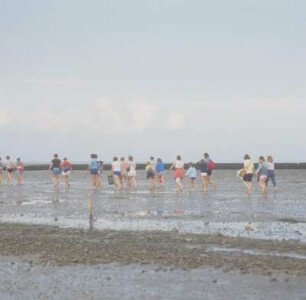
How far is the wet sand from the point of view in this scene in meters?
13.4

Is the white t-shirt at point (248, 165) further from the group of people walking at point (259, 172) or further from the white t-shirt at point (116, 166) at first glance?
the white t-shirt at point (116, 166)

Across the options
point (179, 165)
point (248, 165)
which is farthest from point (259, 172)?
point (179, 165)

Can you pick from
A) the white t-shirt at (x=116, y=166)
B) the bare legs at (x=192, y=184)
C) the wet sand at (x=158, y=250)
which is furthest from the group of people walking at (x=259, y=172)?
the wet sand at (x=158, y=250)

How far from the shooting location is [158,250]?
603 inches

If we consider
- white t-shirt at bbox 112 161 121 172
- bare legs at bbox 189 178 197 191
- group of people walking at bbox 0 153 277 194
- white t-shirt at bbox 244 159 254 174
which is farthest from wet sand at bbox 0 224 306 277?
white t-shirt at bbox 112 161 121 172

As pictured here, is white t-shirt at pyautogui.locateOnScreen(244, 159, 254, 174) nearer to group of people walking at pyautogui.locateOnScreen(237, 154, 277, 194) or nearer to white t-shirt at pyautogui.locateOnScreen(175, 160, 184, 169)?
group of people walking at pyautogui.locateOnScreen(237, 154, 277, 194)

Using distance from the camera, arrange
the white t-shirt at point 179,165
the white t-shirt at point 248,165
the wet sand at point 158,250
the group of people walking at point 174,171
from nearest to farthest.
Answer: the wet sand at point 158,250, the white t-shirt at point 248,165, the group of people walking at point 174,171, the white t-shirt at point 179,165

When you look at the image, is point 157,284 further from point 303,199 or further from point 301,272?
point 303,199

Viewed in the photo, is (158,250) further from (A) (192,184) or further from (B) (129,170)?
(B) (129,170)

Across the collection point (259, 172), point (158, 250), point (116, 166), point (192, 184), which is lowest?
point (158, 250)

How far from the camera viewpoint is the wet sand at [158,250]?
13375mm

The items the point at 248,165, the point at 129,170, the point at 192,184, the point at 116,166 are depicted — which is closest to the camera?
the point at 248,165

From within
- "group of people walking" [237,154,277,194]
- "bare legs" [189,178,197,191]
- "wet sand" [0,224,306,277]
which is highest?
"group of people walking" [237,154,277,194]

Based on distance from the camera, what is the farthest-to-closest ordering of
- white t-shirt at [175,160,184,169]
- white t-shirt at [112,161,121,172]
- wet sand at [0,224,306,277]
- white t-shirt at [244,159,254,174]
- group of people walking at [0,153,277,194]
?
white t-shirt at [112,161,121,172] < white t-shirt at [175,160,184,169] < group of people walking at [0,153,277,194] < white t-shirt at [244,159,254,174] < wet sand at [0,224,306,277]
